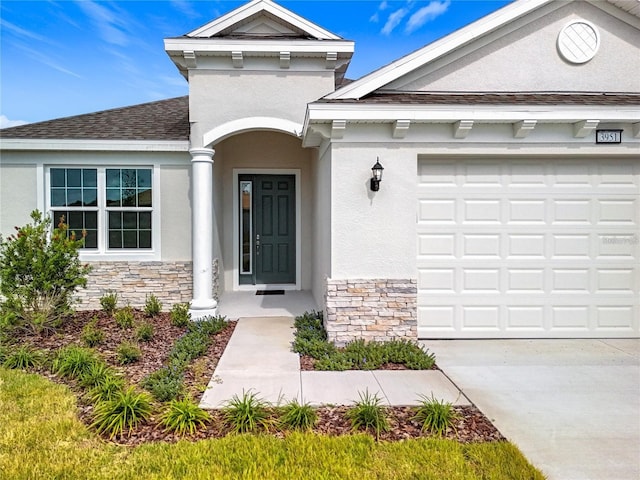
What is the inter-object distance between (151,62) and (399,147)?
36.1 ft

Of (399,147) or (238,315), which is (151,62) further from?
(399,147)

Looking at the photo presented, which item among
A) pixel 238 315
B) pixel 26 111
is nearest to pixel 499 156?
pixel 238 315

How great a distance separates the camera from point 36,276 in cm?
633

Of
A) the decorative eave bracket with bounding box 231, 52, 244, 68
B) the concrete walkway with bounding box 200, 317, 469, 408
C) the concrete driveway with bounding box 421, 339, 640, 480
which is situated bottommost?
the concrete driveway with bounding box 421, 339, 640, 480

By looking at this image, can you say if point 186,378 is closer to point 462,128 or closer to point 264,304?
point 264,304

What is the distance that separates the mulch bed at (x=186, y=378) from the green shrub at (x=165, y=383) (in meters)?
0.12

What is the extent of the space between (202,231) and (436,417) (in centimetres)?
528

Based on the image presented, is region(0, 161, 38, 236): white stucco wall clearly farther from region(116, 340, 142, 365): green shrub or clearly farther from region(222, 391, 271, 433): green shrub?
region(222, 391, 271, 433): green shrub

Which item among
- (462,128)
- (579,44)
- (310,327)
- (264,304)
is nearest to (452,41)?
(462,128)

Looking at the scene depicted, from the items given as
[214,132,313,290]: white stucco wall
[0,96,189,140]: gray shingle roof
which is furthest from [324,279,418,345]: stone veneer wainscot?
[0,96,189,140]: gray shingle roof

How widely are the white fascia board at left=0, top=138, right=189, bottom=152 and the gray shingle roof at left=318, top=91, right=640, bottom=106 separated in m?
3.79

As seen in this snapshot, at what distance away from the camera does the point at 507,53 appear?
252 inches

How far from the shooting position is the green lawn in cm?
288

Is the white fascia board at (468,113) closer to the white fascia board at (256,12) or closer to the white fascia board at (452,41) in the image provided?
the white fascia board at (452,41)
